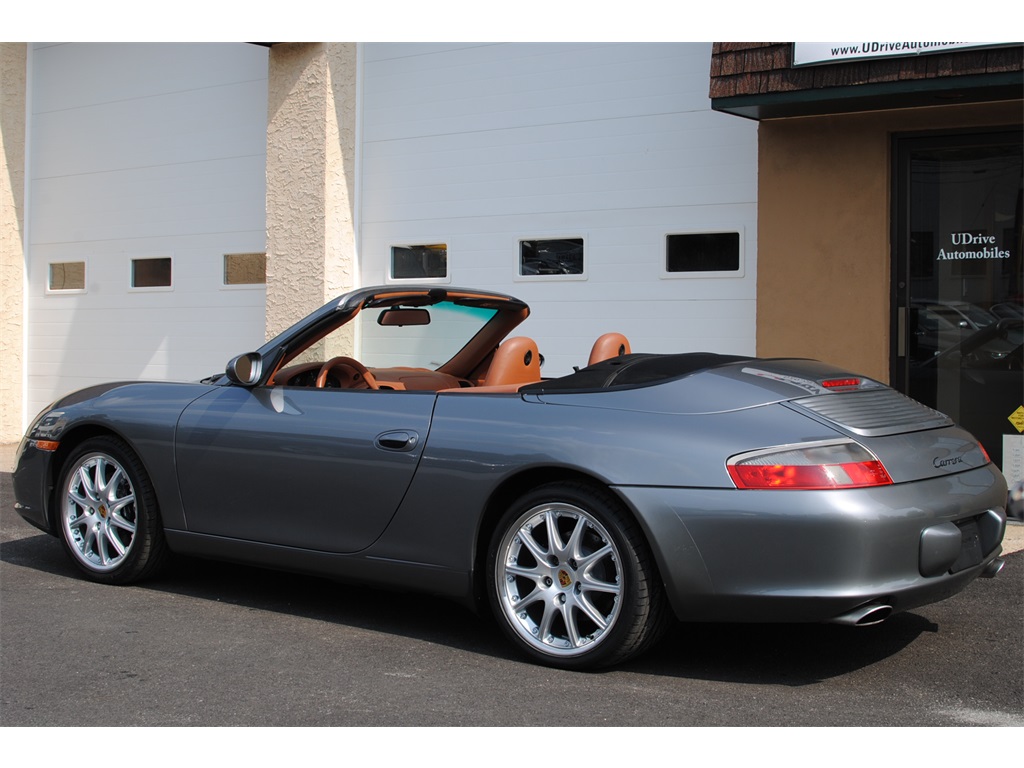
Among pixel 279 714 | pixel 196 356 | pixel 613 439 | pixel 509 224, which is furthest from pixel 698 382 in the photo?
pixel 196 356

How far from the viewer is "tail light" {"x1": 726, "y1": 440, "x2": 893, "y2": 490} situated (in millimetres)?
3688

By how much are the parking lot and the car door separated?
0.41 meters

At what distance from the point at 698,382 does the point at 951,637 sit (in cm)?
157

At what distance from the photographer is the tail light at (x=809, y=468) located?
3688 millimetres

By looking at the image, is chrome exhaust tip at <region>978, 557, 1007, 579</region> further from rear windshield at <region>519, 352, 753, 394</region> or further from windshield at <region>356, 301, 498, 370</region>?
windshield at <region>356, 301, 498, 370</region>

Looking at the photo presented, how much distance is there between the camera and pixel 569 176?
31.7 feet

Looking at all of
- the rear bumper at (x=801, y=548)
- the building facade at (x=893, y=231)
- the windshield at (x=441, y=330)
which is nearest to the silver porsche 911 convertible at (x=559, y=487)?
the rear bumper at (x=801, y=548)

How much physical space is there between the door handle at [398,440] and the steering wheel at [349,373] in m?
0.82

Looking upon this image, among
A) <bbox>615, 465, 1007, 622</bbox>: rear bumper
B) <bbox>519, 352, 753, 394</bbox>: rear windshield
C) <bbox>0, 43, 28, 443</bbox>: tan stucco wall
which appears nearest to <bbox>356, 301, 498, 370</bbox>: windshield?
<bbox>519, 352, 753, 394</bbox>: rear windshield

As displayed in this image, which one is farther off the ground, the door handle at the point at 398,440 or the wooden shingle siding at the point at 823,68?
the wooden shingle siding at the point at 823,68

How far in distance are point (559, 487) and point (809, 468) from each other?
2.98 ft

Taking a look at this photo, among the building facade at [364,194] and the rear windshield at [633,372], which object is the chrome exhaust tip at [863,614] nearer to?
the rear windshield at [633,372]

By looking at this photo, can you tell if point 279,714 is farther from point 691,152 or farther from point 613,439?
point 691,152

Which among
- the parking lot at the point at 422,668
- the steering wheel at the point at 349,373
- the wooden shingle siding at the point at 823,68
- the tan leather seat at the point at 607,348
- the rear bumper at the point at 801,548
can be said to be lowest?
the parking lot at the point at 422,668
